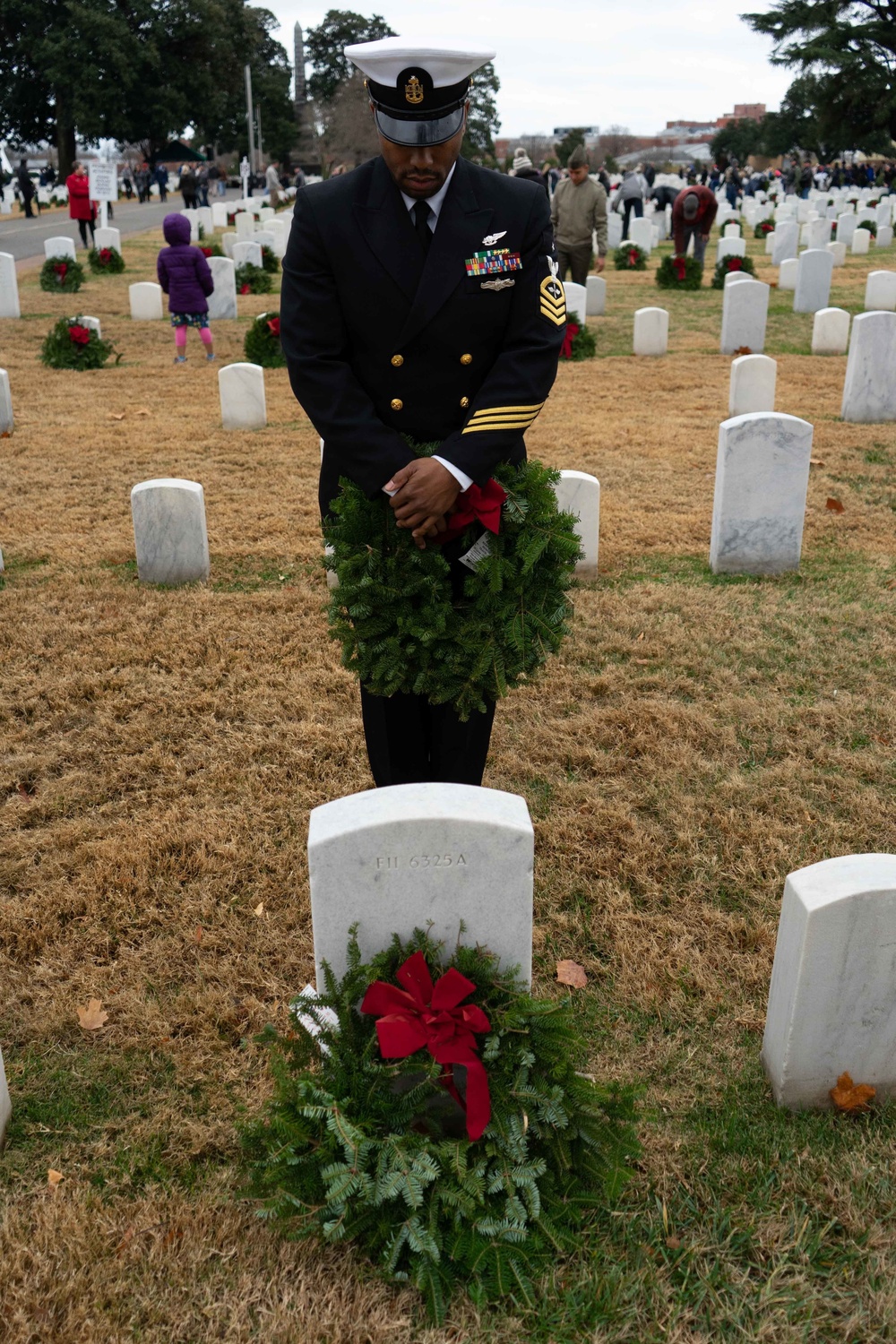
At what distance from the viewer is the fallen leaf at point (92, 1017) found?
2.89 m

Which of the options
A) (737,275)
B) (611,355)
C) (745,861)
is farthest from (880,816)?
(737,275)

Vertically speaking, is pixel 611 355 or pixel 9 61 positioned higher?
pixel 9 61

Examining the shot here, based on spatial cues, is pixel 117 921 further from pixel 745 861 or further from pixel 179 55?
pixel 179 55

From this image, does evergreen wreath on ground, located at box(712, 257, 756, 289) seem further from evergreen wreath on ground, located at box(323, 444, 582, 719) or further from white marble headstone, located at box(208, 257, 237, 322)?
evergreen wreath on ground, located at box(323, 444, 582, 719)

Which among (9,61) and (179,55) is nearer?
(9,61)

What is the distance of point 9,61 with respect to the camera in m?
47.8

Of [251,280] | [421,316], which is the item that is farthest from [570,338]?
[421,316]

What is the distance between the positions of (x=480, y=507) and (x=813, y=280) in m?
14.0

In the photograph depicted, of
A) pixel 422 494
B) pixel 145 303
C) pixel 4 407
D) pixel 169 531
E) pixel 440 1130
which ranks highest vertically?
pixel 145 303

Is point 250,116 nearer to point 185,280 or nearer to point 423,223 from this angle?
point 185,280

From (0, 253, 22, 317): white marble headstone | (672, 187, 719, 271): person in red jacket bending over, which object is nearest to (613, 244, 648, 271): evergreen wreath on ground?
(672, 187, 719, 271): person in red jacket bending over

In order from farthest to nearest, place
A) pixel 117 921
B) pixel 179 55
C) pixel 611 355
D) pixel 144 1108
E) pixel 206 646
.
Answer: pixel 179 55
pixel 611 355
pixel 206 646
pixel 117 921
pixel 144 1108

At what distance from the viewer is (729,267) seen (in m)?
17.1

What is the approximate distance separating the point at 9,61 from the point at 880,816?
55658mm
